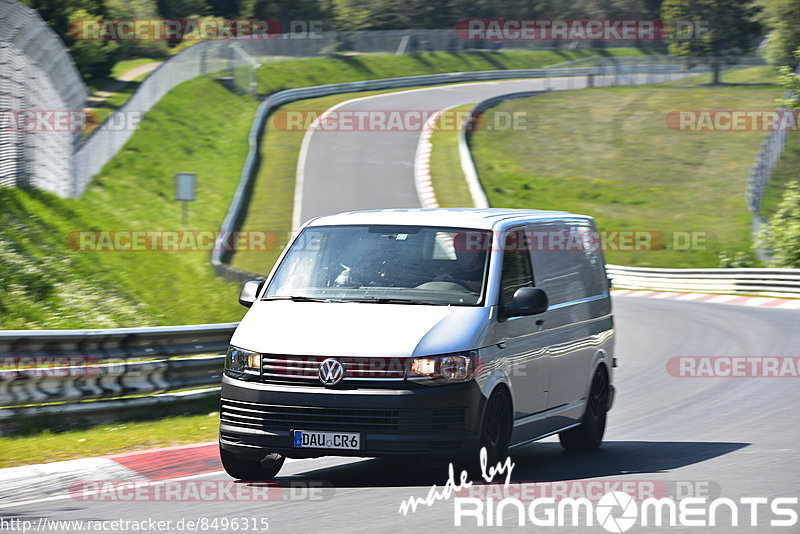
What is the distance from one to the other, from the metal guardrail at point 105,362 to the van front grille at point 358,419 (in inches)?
122

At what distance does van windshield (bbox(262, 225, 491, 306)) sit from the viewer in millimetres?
8820

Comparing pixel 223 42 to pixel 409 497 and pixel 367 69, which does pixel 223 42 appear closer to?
pixel 367 69

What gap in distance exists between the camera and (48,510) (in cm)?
786

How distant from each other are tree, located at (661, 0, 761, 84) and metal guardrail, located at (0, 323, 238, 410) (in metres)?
81.3

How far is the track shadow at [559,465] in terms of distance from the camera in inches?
348

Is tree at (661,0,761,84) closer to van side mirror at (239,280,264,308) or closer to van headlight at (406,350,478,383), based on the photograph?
van side mirror at (239,280,264,308)

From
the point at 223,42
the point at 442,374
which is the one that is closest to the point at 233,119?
the point at 223,42

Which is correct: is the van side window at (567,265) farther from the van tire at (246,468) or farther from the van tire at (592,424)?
the van tire at (246,468)

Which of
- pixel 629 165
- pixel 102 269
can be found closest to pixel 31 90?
pixel 102 269

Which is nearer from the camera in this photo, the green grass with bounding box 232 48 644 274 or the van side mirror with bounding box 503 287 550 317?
the van side mirror with bounding box 503 287 550 317

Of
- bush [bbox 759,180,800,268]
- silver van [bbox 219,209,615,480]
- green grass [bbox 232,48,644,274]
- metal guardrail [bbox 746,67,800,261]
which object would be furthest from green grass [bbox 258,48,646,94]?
silver van [bbox 219,209,615,480]

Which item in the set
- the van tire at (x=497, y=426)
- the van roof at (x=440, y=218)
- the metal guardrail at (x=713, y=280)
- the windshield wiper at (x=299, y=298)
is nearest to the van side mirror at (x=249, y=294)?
the windshield wiper at (x=299, y=298)

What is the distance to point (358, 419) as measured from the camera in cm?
809

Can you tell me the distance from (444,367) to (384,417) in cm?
51
